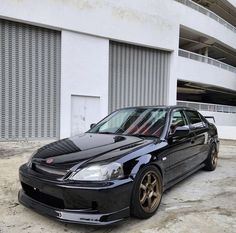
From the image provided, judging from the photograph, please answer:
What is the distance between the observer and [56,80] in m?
11.5

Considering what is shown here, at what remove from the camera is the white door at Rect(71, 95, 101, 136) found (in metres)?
12.0

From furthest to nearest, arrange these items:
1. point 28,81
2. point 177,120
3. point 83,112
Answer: point 83,112, point 28,81, point 177,120

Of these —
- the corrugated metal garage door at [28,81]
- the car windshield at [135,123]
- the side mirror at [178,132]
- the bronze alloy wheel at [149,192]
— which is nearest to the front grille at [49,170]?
the bronze alloy wheel at [149,192]

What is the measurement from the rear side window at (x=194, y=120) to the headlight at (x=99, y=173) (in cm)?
248

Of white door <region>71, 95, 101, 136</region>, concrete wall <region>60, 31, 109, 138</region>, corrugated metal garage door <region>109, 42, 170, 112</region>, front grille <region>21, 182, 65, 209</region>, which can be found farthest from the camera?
corrugated metal garage door <region>109, 42, 170, 112</region>

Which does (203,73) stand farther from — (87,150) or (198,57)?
(87,150)

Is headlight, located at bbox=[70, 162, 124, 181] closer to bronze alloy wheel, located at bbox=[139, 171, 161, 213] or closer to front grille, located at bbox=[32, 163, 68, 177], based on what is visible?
front grille, located at bbox=[32, 163, 68, 177]

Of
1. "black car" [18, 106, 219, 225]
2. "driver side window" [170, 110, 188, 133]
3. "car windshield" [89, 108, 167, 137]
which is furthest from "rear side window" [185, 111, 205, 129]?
"car windshield" [89, 108, 167, 137]

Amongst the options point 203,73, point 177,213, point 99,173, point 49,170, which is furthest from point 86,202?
point 203,73

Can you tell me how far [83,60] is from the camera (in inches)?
468

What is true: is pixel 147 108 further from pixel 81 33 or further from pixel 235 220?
pixel 81 33

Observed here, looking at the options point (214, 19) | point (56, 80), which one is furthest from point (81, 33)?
point (214, 19)

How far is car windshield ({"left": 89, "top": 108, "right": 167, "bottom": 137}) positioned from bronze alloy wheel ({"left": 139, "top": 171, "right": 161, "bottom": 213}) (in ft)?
2.33

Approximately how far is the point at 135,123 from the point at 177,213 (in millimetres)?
1511
